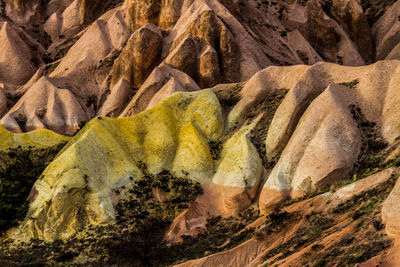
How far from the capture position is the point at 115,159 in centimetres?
4491

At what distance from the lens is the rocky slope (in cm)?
3122

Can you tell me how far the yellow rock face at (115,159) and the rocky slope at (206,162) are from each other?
115 mm

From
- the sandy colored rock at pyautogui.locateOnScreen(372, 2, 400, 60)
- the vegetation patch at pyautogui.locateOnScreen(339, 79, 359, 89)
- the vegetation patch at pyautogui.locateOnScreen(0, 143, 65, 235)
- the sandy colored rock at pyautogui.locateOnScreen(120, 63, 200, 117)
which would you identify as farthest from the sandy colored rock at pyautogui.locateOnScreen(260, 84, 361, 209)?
the sandy colored rock at pyautogui.locateOnScreen(372, 2, 400, 60)

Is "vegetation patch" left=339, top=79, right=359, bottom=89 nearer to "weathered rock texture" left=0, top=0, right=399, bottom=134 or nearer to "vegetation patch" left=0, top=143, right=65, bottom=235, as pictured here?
"weathered rock texture" left=0, top=0, right=399, bottom=134

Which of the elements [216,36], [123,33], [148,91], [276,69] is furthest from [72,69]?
[276,69]

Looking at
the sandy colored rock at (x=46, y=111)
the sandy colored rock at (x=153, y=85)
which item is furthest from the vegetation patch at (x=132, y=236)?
the sandy colored rock at (x=46, y=111)

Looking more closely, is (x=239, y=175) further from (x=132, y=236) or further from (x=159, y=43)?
(x=159, y=43)

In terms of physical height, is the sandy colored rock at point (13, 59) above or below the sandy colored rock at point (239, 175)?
above

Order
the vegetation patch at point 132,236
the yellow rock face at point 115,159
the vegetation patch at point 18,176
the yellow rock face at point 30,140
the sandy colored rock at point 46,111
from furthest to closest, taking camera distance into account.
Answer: the sandy colored rock at point 46,111 → the yellow rock face at point 30,140 → the vegetation patch at point 18,176 → the yellow rock face at point 115,159 → the vegetation patch at point 132,236

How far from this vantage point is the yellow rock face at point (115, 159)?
41156 mm

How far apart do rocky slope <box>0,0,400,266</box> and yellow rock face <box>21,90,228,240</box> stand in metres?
0.12

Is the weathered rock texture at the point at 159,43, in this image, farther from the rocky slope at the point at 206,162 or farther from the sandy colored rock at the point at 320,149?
the sandy colored rock at the point at 320,149

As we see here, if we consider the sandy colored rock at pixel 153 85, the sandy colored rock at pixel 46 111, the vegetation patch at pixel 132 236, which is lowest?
the vegetation patch at pixel 132 236

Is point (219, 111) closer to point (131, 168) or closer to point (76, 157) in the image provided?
point (131, 168)
